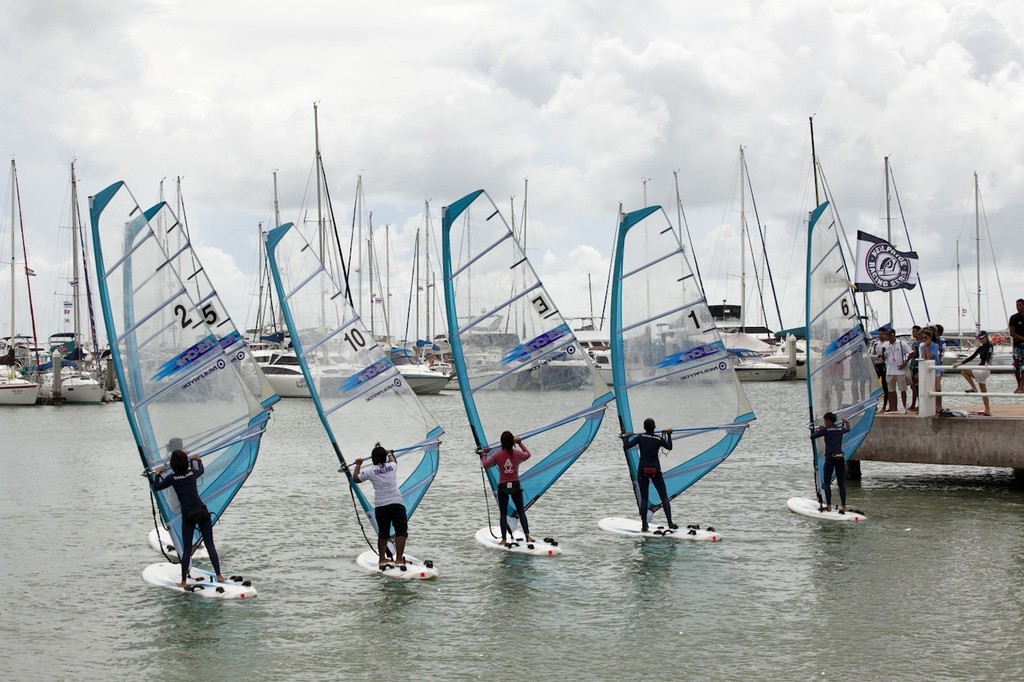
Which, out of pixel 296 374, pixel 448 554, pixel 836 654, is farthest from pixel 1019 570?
pixel 296 374

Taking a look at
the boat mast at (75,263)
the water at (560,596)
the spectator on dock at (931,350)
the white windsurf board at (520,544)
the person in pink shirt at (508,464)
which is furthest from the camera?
the boat mast at (75,263)

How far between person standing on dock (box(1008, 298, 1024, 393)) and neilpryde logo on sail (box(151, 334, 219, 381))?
12.0 m

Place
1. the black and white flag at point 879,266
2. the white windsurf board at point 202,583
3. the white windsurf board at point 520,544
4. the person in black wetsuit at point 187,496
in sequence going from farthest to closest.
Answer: the black and white flag at point 879,266 < the white windsurf board at point 520,544 < the white windsurf board at point 202,583 < the person in black wetsuit at point 187,496

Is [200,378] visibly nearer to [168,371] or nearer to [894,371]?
[168,371]

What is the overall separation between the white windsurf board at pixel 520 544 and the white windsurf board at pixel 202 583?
11.5ft

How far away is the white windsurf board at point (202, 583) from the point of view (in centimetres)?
1312

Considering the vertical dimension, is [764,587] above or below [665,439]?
below

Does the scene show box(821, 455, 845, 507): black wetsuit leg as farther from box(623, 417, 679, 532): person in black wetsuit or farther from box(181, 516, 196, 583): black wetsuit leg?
box(181, 516, 196, 583): black wetsuit leg

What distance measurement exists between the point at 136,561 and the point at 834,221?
1133 centimetres

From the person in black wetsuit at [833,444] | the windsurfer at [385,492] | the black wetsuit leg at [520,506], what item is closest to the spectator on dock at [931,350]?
the person in black wetsuit at [833,444]

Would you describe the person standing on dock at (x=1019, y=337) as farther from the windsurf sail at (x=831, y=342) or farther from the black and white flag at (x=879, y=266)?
the black and white flag at (x=879, y=266)

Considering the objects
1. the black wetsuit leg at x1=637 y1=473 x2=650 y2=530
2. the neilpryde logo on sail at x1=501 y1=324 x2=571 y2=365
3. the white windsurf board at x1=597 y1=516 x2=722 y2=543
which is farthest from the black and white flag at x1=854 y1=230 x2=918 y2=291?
the neilpryde logo on sail at x1=501 y1=324 x2=571 y2=365

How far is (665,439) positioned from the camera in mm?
15812

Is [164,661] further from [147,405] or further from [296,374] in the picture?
[296,374]
